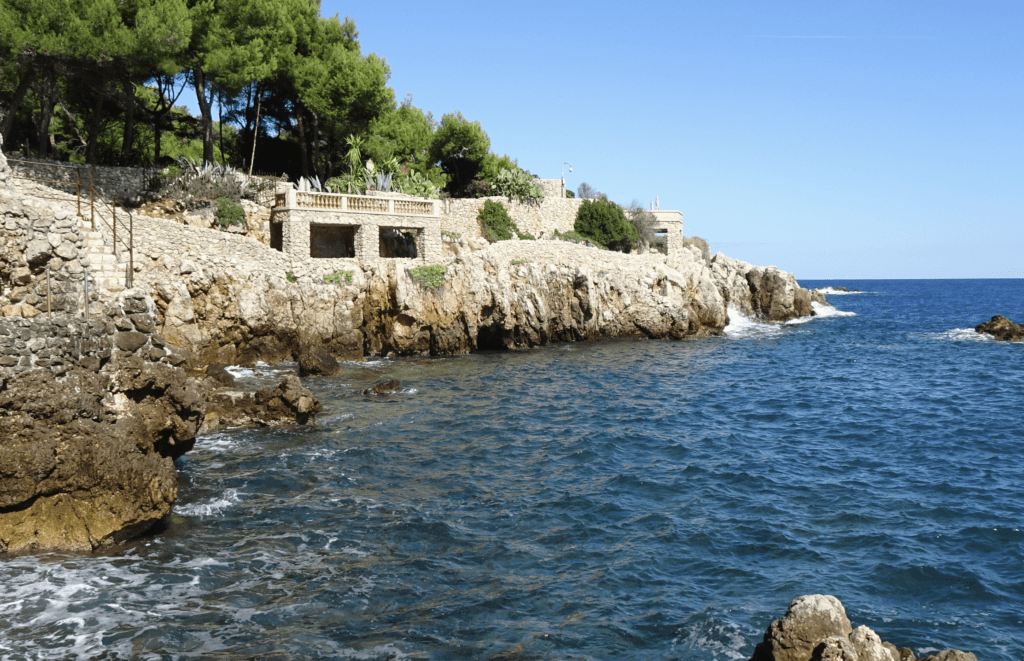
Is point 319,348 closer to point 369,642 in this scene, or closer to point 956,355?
point 369,642

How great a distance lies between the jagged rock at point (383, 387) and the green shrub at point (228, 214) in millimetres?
14845

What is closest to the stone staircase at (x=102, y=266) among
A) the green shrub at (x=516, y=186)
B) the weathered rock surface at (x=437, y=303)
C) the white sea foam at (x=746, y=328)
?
the weathered rock surface at (x=437, y=303)

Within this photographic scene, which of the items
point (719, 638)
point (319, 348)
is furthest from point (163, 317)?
point (719, 638)

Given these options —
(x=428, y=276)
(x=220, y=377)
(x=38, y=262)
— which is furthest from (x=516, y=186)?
(x=38, y=262)

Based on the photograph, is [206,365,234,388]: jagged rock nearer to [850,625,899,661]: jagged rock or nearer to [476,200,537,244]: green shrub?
[850,625,899,661]: jagged rock

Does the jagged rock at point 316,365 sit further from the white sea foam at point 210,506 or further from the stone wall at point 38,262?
the stone wall at point 38,262

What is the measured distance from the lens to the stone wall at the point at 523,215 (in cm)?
5281

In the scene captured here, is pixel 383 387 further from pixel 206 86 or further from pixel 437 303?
pixel 206 86

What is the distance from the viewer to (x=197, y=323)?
30.3 m

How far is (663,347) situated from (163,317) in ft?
89.8

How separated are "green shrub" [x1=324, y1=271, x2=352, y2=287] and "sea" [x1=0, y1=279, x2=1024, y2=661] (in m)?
9.10

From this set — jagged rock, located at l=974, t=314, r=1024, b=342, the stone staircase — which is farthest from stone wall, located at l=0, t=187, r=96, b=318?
jagged rock, located at l=974, t=314, r=1024, b=342

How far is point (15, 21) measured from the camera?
105ft

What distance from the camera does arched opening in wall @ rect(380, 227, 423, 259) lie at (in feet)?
146
